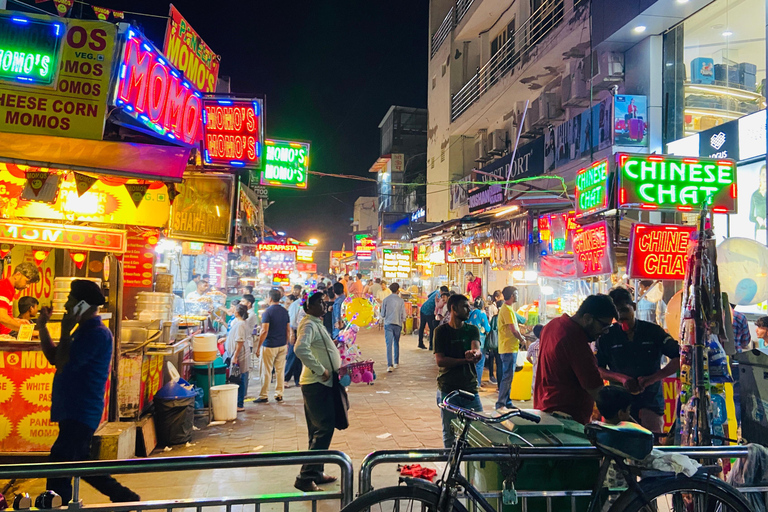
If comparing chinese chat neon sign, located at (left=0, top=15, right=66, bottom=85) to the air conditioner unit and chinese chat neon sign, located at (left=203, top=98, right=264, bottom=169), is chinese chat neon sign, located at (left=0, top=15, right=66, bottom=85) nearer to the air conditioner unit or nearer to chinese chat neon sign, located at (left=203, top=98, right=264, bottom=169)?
chinese chat neon sign, located at (left=203, top=98, right=264, bottom=169)

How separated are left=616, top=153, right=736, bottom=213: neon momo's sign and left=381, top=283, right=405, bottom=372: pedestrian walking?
303 inches

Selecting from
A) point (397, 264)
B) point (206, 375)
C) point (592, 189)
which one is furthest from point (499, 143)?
point (206, 375)

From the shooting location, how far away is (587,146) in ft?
43.3

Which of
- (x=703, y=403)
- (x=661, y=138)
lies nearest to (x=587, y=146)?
(x=661, y=138)

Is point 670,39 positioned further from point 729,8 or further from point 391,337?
point 391,337

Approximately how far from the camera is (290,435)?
26.5ft

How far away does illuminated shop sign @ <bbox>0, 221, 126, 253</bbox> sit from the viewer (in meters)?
6.05

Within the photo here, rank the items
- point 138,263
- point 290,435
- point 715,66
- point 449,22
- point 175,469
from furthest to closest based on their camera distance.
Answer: point 449,22 → point 715,66 → point 138,263 → point 290,435 → point 175,469

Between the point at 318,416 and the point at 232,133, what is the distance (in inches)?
159

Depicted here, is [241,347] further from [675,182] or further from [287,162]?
[675,182]

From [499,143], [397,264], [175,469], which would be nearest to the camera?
[175,469]

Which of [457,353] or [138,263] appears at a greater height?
[138,263]

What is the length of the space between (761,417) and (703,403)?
550 mm

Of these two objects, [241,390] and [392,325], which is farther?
[392,325]
